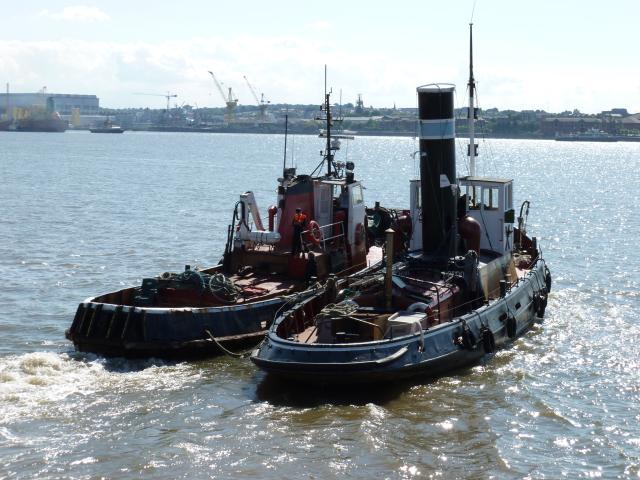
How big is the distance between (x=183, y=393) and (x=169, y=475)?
13.5 ft

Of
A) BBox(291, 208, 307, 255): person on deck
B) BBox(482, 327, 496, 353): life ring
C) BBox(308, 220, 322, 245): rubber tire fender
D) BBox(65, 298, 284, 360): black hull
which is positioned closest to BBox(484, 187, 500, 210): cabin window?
BBox(308, 220, 322, 245): rubber tire fender

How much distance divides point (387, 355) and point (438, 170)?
21.1 feet

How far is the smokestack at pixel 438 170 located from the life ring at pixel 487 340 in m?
2.57

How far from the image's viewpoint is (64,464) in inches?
653

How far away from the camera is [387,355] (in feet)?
65.3

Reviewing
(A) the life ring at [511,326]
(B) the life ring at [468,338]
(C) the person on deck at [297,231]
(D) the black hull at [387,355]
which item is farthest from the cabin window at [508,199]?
(B) the life ring at [468,338]

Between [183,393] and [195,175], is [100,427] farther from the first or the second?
[195,175]

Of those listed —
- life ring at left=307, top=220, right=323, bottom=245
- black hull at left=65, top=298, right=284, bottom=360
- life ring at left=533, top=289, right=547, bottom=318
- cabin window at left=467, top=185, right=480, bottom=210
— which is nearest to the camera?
black hull at left=65, top=298, right=284, bottom=360

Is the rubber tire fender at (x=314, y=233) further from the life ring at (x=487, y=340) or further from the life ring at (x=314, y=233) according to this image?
the life ring at (x=487, y=340)

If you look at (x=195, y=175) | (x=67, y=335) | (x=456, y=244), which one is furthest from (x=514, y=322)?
(x=195, y=175)

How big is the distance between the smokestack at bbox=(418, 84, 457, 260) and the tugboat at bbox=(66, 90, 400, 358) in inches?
124

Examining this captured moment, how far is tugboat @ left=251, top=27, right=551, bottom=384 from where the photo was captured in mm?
19750

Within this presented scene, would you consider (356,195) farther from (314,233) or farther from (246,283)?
(246,283)

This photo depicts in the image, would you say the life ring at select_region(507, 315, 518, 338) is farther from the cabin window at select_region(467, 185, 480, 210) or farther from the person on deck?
the person on deck
